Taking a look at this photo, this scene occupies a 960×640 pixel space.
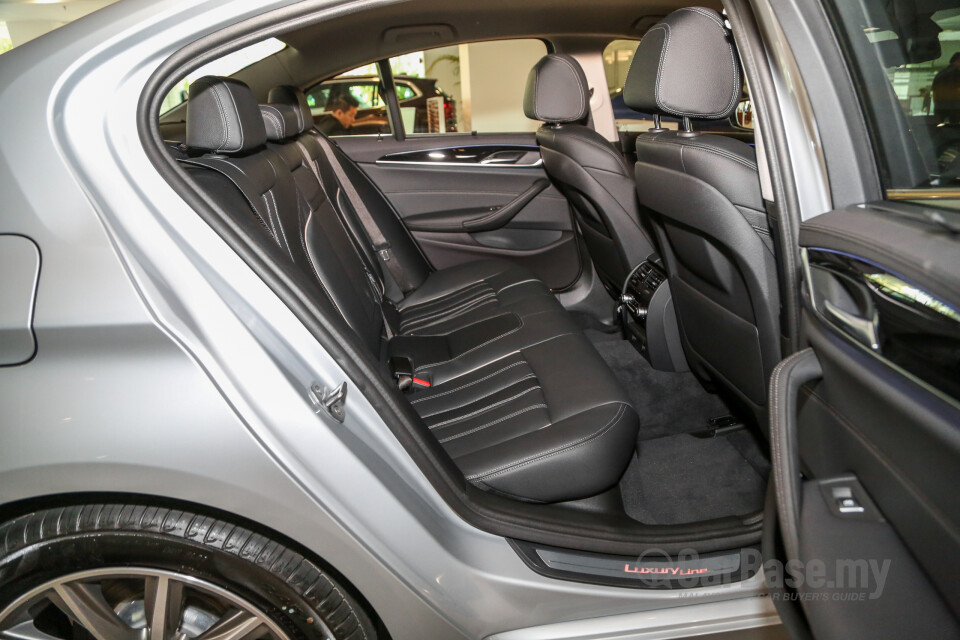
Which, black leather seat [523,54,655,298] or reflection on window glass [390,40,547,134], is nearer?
black leather seat [523,54,655,298]

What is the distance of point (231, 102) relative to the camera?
1.29m

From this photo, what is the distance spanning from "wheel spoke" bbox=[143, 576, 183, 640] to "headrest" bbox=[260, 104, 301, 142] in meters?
1.19

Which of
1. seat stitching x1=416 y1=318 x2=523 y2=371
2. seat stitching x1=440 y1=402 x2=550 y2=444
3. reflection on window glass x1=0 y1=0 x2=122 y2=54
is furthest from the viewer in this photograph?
reflection on window glass x1=0 y1=0 x2=122 y2=54

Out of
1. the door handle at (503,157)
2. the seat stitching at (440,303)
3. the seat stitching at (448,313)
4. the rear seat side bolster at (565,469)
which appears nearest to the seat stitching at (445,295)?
the seat stitching at (440,303)

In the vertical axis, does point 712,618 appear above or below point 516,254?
below

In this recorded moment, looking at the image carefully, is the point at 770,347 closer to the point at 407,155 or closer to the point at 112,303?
the point at 112,303

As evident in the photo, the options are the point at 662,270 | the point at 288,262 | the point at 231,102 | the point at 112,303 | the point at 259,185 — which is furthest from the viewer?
the point at 662,270

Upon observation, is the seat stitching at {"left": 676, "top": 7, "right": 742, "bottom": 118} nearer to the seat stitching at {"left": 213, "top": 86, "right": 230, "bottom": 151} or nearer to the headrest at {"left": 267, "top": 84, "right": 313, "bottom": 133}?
the seat stitching at {"left": 213, "top": 86, "right": 230, "bottom": 151}

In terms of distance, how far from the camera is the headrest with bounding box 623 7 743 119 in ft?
4.36

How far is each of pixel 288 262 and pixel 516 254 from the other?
1.96 m

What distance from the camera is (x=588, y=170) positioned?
230 centimetres

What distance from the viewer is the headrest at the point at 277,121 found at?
6.20ft

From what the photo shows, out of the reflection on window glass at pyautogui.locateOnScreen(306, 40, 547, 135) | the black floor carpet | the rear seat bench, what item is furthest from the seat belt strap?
the black floor carpet

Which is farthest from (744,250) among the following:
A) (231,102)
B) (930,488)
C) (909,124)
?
(231,102)
